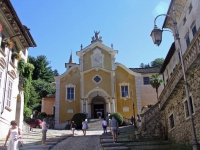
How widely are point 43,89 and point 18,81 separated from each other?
39.0 metres

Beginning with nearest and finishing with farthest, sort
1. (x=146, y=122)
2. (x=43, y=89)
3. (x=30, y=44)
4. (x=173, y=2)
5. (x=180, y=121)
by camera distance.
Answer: (x=180, y=121)
(x=173, y=2)
(x=146, y=122)
(x=30, y=44)
(x=43, y=89)

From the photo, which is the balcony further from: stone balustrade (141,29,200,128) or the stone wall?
the stone wall

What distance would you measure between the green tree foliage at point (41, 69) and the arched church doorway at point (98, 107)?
31.8 m

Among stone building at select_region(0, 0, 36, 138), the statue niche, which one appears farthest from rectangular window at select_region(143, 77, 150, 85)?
stone building at select_region(0, 0, 36, 138)

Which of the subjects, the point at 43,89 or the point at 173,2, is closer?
the point at 173,2

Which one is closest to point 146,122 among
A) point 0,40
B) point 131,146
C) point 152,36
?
point 131,146

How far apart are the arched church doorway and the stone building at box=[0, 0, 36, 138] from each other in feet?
56.3

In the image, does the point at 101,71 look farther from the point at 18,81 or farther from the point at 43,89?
the point at 43,89

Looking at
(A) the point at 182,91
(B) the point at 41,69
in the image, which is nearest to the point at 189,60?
(A) the point at 182,91

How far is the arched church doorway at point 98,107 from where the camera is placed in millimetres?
39366

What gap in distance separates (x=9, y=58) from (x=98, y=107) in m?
22.1

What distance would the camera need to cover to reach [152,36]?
10875mm

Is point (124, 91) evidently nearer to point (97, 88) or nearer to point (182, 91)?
point (97, 88)

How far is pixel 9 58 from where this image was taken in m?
19.8
